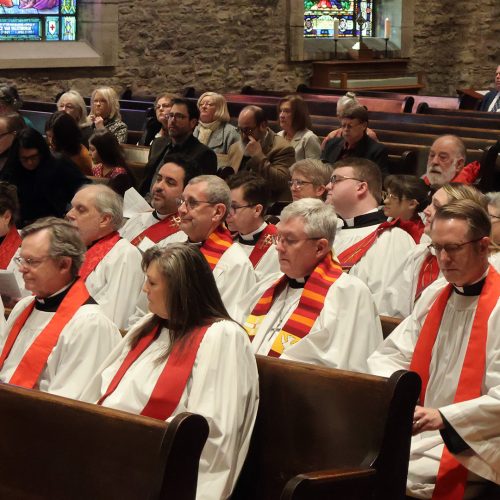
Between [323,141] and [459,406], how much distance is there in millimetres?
5546

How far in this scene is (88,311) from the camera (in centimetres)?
428

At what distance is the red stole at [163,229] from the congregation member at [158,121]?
9.72 feet

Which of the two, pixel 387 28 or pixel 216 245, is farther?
pixel 387 28

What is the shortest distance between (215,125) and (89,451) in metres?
5.83

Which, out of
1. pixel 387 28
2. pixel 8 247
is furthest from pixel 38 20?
pixel 8 247

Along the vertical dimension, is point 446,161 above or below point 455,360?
above

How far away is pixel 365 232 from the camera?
5738 mm

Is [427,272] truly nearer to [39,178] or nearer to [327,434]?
[327,434]

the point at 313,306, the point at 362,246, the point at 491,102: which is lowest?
the point at 313,306

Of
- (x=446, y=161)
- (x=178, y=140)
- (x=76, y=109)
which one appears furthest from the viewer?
(x=76, y=109)

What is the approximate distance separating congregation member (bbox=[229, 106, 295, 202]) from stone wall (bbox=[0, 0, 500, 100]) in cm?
588

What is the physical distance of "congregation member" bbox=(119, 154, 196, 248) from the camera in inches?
242

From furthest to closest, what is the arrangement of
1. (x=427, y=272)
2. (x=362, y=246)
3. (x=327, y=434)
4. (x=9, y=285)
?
(x=362, y=246), (x=9, y=285), (x=427, y=272), (x=327, y=434)

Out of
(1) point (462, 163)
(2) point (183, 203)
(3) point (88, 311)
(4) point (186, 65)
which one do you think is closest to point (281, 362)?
(3) point (88, 311)
